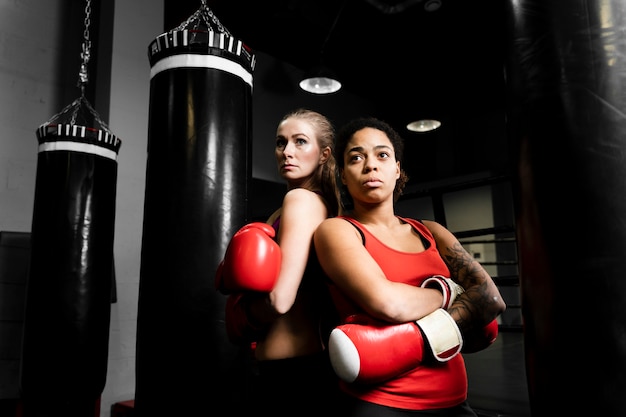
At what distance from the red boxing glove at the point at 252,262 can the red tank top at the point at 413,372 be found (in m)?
0.16

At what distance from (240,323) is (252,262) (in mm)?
239

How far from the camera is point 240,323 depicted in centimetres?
123

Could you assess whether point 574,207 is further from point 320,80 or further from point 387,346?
point 320,80

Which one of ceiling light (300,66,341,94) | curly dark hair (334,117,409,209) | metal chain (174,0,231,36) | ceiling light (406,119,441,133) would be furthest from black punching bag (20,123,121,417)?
ceiling light (406,119,441,133)

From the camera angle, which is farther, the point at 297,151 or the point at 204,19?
the point at 204,19

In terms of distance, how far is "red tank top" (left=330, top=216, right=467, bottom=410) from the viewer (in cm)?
→ 99

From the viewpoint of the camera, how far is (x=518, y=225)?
Result: 0.76 metres

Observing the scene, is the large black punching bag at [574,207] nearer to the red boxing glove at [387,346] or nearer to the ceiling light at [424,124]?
the red boxing glove at [387,346]

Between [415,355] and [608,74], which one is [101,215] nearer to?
[415,355]

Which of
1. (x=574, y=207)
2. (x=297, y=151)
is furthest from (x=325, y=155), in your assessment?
→ (x=574, y=207)

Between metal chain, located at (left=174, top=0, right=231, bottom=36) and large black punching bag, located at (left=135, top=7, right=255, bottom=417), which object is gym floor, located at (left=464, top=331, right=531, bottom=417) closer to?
large black punching bag, located at (left=135, top=7, right=255, bottom=417)

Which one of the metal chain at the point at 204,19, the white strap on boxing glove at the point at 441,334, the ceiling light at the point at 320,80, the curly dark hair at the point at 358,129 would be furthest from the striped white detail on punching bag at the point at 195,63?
the ceiling light at the point at 320,80

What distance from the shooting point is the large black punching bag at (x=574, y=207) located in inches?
24.7

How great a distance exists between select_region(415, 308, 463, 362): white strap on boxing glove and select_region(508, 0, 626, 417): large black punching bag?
0.26 meters
